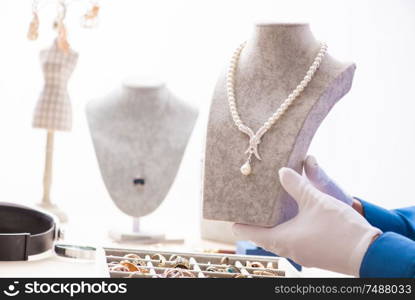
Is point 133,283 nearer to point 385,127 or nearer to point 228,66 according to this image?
point 228,66

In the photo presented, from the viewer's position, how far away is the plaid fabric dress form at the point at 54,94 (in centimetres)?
192

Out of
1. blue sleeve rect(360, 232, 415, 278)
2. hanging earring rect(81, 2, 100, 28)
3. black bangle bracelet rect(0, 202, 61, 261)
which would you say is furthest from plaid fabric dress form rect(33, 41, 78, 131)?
blue sleeve rect(360, 232, 415, 278)

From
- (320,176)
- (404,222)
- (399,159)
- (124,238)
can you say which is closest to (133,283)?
(320,176)

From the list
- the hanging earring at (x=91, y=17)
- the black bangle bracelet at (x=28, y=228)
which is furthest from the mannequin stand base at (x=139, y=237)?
the hanging earring at (x=91, y=17)

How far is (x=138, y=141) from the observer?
5.85 ft

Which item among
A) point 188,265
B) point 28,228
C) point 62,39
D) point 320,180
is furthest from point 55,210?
point 320,180

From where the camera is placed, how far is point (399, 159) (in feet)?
7.06

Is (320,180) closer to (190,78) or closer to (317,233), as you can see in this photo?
(317,233)

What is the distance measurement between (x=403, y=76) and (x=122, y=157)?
1.03 m

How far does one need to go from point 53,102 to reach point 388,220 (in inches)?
45.1

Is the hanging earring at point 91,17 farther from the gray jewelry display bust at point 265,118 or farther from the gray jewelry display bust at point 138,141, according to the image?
the gray jewelry display bust at point 265,118

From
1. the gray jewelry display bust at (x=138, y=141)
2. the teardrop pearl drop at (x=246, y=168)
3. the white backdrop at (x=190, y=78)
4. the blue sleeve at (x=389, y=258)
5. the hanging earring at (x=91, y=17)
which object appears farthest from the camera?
the white backdrop at (x=190, y=78)

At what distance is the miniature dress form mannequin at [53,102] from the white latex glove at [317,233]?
3.62ft

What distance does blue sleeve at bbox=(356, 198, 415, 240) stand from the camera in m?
1.16
